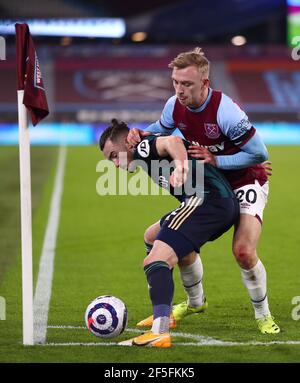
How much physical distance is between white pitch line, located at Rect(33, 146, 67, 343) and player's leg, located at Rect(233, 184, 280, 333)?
5.21ft

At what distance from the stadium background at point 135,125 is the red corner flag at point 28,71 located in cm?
166

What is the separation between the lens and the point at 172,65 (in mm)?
6395

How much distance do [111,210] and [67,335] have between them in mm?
9259

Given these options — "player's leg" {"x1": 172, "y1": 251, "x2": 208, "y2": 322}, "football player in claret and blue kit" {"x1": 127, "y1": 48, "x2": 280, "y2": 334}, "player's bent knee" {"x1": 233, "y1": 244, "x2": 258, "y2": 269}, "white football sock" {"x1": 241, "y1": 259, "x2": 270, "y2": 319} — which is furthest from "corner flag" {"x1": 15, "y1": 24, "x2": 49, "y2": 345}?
"white football sock" {"x1": 241, "y1": 259, "x2": 270, "y2": 319}

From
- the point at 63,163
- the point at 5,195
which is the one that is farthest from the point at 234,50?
the point at 5,195

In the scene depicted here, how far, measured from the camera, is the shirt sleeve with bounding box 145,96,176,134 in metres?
6.93

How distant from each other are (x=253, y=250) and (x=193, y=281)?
671 millimetres

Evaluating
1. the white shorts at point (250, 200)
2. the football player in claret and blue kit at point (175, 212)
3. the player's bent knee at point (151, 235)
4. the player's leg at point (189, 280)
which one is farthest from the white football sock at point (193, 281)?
the football player in claret and blue kit at point (175, 212)

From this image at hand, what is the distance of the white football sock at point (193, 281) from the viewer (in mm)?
7074

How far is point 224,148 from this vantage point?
22.2ft

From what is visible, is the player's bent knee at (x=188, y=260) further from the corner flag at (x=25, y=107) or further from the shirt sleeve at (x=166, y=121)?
the corner flag at (x=25, y=107)

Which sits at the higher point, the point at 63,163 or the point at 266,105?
the point at 266,105
